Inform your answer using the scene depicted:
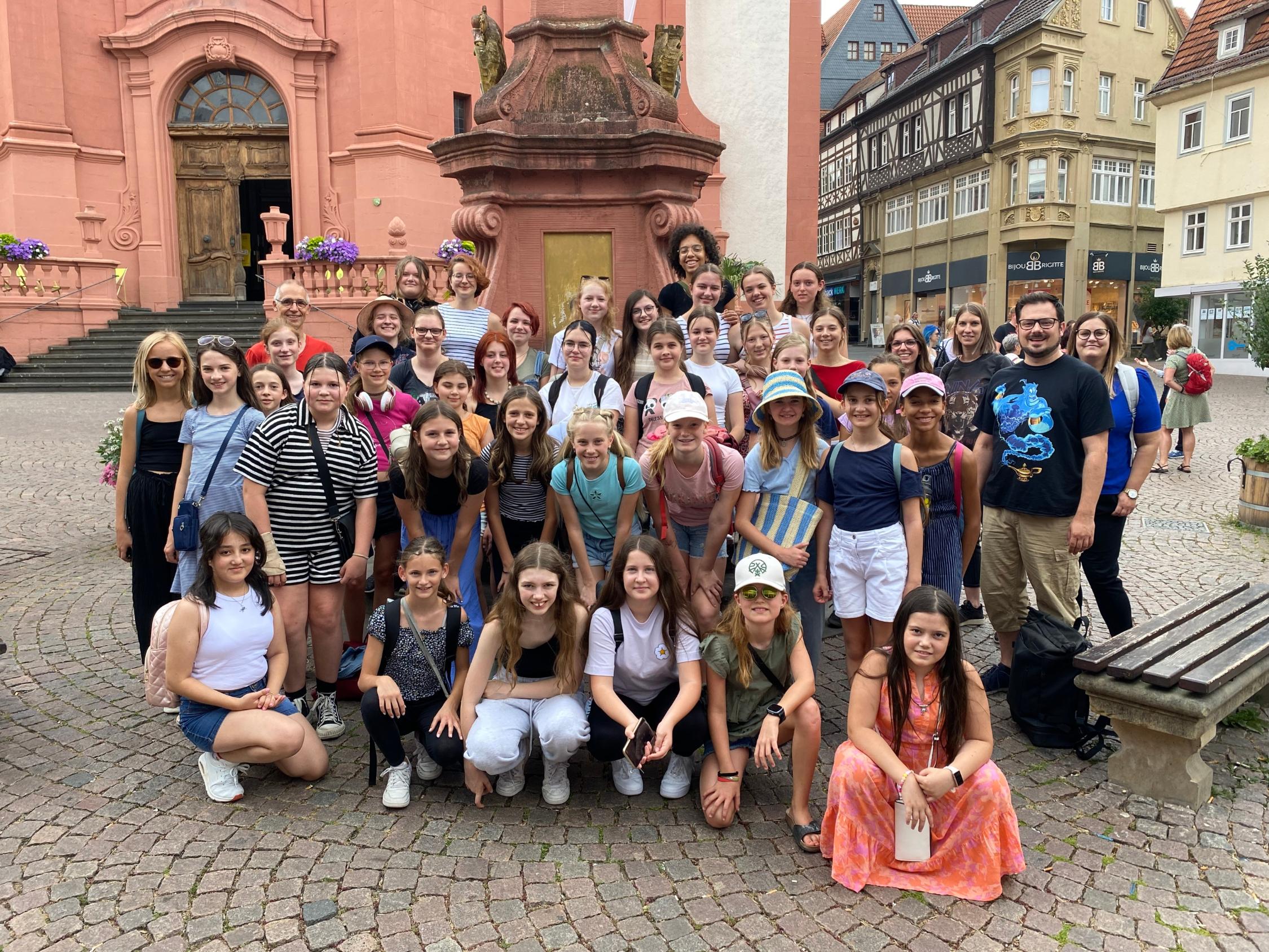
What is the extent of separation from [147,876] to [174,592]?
5.69 feet

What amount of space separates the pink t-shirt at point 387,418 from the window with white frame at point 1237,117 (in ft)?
106

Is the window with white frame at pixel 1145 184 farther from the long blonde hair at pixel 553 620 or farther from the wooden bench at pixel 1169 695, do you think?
the long blonde hair at pixel 553 620

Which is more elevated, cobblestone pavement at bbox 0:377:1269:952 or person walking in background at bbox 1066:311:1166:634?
person walking in background at bbox 1066:311:1166:634

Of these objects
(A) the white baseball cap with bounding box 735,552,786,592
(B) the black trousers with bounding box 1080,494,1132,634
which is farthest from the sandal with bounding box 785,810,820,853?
(B) the black trousers with bounding box 1080,494,1132,634

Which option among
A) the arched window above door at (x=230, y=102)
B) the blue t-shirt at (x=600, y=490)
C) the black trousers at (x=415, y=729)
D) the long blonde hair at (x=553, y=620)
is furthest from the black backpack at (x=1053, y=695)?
the arched window above door at (x=230, y=102)

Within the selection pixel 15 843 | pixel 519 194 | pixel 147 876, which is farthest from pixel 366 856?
pixel 519 194

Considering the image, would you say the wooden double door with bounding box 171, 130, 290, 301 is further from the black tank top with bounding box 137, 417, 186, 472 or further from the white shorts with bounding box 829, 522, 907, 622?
the white shorts with bounding box 829, 522, 907, 622

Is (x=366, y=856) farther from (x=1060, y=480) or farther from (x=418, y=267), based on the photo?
(x=418, y=267)

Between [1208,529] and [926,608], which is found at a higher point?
[926,608]

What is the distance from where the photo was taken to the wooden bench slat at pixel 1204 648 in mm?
4031

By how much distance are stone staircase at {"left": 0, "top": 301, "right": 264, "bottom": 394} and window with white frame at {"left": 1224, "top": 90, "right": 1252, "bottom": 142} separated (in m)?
28.7

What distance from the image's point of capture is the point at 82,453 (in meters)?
12.6

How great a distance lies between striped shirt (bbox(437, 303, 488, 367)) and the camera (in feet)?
22.2

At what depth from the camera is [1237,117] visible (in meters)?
29.8
